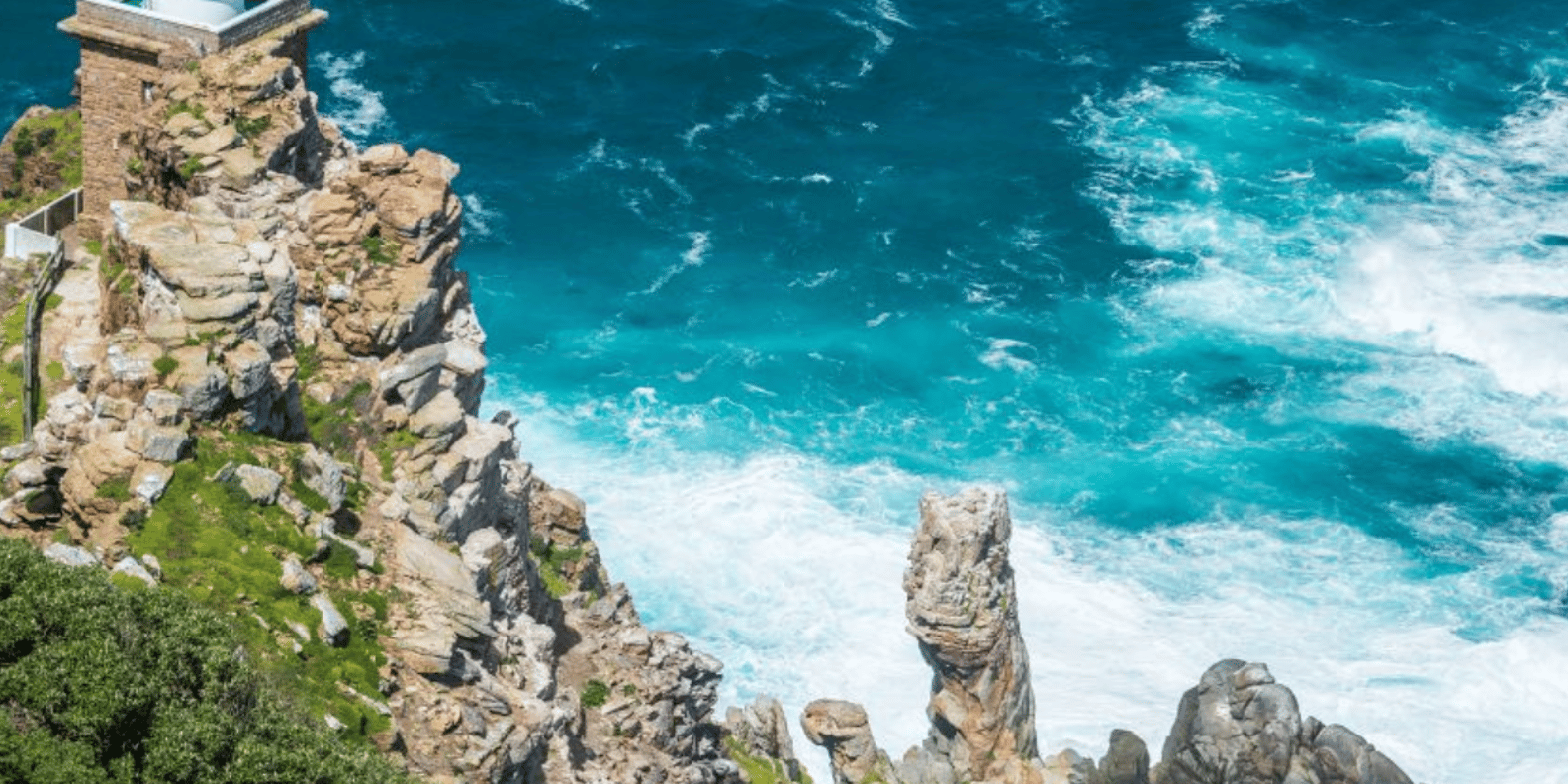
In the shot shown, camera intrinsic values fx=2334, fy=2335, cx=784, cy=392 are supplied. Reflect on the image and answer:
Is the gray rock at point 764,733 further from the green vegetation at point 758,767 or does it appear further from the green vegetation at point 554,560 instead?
the green vegetation at point 554,560

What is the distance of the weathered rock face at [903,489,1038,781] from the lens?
87.3 meters

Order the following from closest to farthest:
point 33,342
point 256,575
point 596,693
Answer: point 256,575, point 33,342, point 596,693

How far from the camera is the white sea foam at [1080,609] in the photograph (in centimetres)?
10812

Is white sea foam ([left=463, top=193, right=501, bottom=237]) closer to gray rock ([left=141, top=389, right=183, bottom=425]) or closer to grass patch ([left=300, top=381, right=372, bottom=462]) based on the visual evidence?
grass patch ([left=300, top=381, right=372, bottom=462])

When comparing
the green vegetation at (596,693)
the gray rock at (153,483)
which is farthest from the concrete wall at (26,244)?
the gray rock at (153,483)

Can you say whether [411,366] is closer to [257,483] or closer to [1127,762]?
[257,483]

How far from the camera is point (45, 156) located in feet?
287

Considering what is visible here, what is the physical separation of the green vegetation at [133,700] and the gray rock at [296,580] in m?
4.26

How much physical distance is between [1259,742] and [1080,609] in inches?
1064

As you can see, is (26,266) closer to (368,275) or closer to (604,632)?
(368,275)

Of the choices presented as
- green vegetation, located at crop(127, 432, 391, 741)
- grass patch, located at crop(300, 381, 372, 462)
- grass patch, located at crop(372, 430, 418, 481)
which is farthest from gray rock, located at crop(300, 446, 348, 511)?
grass patch, located at crop(372, 430, 418, 481)

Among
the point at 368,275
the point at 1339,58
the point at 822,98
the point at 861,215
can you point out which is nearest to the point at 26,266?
the point at 368,275

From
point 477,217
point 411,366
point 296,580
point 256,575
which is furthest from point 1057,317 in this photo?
point 256,575

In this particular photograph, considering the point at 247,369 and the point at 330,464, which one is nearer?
the point at 247,369
